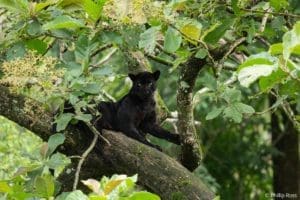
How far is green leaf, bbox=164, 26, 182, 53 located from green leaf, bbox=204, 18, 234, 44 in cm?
38

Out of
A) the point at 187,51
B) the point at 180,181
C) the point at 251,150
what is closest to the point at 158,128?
the point at 180,181

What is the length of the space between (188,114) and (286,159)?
6.91 m

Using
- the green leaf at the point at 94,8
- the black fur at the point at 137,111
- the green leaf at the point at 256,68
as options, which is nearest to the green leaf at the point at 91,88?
the green leaf at the point at 94,8

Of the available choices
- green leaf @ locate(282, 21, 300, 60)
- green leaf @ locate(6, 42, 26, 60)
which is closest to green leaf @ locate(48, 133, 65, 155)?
green leaf @ locate(6, 42, 26, 60)

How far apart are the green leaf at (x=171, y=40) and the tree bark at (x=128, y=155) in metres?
1.21

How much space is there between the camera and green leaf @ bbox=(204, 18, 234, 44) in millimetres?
3508

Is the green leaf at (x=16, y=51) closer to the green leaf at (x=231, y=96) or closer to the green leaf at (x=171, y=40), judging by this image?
the green leaf at (x=171, y=40)

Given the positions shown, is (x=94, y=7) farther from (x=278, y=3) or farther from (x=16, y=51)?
(x=278, y=3)

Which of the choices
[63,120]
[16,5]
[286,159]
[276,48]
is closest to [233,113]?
[63,120]

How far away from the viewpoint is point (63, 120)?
3.53 m

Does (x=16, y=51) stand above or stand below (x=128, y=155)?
above

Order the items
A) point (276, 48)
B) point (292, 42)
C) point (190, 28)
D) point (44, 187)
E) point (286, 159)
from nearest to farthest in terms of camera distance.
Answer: point (292, 42) → point (276, 48) → point (44, 187) → point (190, 28) → point (286, 159)

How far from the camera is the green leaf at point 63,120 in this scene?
3.50 meters

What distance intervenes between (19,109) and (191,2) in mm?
1276
